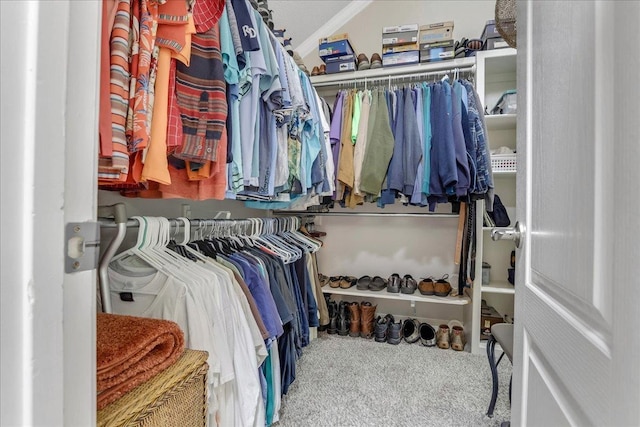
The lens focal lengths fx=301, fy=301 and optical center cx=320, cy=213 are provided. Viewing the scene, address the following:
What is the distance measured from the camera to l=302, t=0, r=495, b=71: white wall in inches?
89.5

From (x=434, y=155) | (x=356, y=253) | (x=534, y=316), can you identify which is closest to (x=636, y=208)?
(x=534, y=316)

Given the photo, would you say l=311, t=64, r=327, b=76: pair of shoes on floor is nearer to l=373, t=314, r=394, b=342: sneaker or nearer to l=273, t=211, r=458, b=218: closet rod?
l=273, t=211, r=458, b=218: closet rod

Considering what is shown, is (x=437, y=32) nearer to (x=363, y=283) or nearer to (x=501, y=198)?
(x=501, y=198)

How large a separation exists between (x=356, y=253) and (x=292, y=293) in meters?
1.19

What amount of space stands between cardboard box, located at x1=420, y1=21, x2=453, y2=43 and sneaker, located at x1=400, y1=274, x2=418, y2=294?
1667 mm

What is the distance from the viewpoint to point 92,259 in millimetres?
355

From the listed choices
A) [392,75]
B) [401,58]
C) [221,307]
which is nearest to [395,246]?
[392,75]

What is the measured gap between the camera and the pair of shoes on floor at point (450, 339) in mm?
2049

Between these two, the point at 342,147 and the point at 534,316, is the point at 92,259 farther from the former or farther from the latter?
the point at 342,147

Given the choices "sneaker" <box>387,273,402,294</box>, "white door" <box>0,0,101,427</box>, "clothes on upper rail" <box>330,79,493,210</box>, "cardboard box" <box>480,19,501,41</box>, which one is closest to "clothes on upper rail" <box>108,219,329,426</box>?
"white door" <box>0,0,101,427</box>

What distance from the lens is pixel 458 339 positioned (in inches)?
81.0

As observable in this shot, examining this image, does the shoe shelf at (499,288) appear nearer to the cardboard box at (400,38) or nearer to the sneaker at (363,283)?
the sneaker at (363,283)

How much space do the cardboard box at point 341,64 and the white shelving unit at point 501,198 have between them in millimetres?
830

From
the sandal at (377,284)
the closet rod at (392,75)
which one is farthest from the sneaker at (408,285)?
the closet rod at (392,75)
